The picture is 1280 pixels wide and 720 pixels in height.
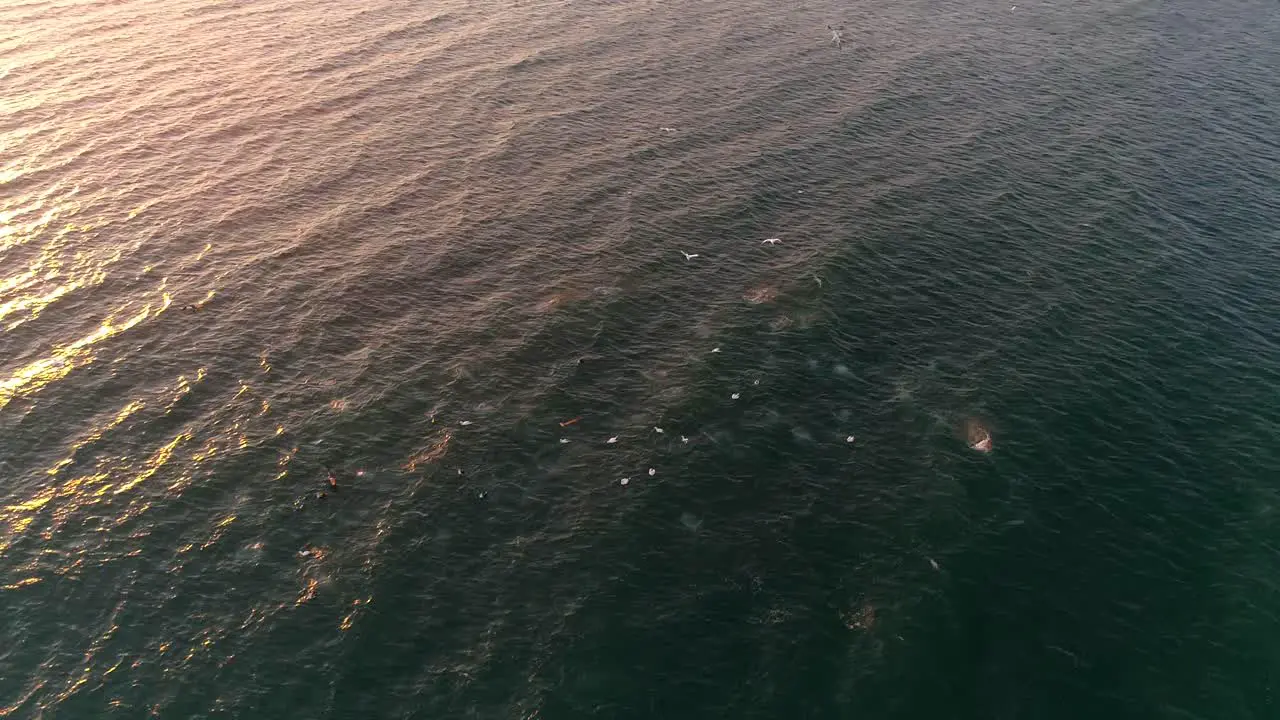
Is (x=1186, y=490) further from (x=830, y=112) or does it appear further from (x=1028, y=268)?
(x=830, y=112)

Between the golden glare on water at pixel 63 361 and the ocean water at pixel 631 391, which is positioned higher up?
the golden glare on water at pixel 63 361

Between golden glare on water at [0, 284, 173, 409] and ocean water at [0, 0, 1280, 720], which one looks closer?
ocean water at [0, 0, 1280, 720]

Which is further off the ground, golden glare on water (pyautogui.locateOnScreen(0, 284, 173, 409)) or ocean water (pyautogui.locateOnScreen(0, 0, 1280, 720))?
golden glare on water (pyautogui.locateOnScreen(0, 284, 173, 409))

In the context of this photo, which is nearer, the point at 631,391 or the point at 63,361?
the point at 631,391

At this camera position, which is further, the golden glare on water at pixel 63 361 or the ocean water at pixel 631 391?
the golden glare on water at pixel 63 361

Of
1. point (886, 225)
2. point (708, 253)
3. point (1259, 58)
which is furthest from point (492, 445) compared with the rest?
point (1259, 58)

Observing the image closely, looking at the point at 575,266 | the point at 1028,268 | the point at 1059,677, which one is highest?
the point at 575,266

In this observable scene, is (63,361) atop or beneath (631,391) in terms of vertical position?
atop

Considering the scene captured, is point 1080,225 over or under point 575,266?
under
